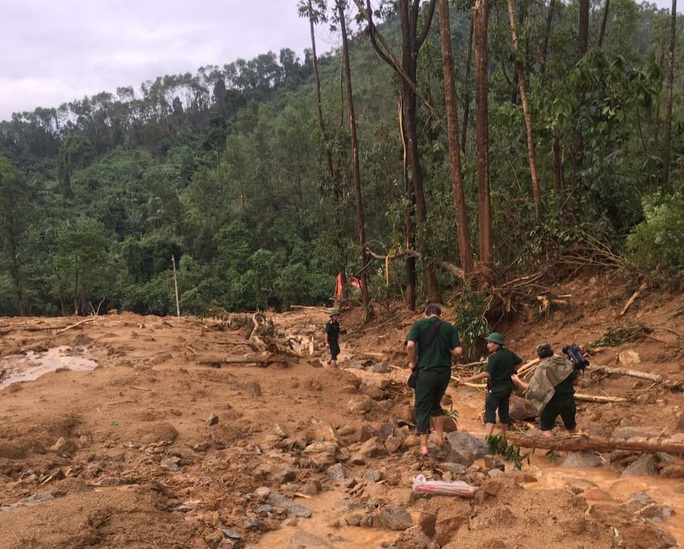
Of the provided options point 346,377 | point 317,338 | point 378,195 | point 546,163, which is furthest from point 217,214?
point 346,377

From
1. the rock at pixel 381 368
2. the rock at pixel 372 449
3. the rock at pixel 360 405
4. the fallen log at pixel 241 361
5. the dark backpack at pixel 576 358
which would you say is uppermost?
the dark backpack at pixel 576 358

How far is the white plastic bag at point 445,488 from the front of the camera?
4117 mm

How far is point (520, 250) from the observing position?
1218 cm

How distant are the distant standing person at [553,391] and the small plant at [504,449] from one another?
482 mm

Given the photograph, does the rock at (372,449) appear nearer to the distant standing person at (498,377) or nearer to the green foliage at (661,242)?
the distant standing person at (498,377)

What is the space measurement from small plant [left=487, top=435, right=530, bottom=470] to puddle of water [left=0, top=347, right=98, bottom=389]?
23.2 feet

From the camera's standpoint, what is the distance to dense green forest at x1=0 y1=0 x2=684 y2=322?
36.2 ft

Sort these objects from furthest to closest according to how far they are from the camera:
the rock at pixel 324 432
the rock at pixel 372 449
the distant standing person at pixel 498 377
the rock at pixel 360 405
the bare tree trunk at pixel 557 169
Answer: the bare tree trunk at pixel 557 169 < the rock at pixel 360 405 < the distant standing person at pixel 498 377 < the rock at pixel 324 432 < the rock at pixel 372 449

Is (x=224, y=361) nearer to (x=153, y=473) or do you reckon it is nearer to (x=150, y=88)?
(x=153, y=473)

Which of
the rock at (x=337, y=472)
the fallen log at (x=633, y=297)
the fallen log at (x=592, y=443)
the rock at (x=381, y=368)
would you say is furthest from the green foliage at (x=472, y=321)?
the rock at (x=337, y=472)

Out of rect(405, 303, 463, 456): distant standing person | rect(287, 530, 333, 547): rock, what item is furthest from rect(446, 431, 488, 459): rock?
rect(287, 530, 333, 547): rock

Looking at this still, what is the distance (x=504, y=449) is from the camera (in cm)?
559

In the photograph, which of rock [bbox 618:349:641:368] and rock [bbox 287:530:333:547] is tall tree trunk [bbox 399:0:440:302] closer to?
rock [bbox 618:349:641:368]

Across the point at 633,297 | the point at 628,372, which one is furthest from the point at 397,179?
the point at 628,372
